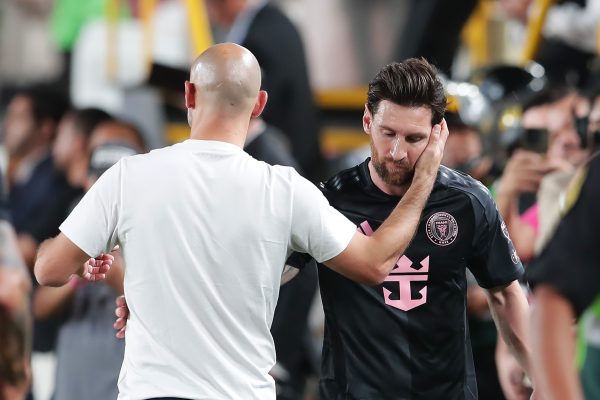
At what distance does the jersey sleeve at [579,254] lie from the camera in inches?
115

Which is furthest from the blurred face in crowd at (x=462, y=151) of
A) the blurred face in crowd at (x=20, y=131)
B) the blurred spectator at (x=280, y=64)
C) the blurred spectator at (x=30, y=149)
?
the blurred face in crowd at (x=20, y=131)

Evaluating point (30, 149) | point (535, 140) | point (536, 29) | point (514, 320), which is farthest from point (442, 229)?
point (30, 149)

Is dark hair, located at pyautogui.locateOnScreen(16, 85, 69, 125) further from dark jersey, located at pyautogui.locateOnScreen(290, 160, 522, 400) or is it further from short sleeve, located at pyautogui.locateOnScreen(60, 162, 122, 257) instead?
short sleeve, located at pyautogui.locateOnScreen(60, 162, 122, 257)

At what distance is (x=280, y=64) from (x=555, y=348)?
217 inches

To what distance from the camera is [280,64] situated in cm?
821

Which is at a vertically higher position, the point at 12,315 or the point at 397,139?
the point at 397,139

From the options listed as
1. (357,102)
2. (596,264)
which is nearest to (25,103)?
(357,102)

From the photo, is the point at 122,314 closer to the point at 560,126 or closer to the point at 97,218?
the point at 97,218

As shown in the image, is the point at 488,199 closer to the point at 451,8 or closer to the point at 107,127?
the point at 107,127

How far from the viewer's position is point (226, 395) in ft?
11.8

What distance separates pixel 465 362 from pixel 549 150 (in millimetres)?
2269

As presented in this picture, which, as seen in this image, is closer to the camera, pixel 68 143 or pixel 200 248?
pixel 200 248

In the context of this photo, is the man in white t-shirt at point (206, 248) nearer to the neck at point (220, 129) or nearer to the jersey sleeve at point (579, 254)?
the neck at point (220, 129)

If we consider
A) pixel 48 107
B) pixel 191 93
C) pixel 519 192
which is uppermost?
pixel 191 93
